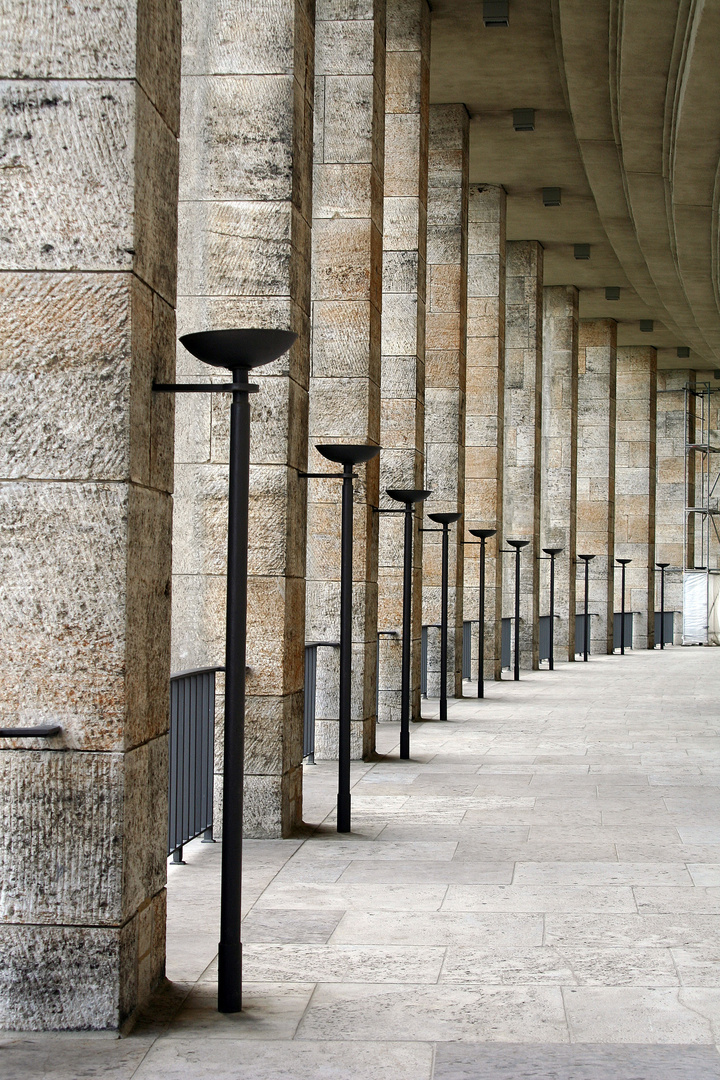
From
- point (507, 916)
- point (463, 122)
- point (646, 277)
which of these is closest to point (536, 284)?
point (646, 277)

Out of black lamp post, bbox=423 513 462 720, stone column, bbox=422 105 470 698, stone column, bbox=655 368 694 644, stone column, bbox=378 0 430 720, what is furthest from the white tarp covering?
stone column, bbox=378 0 430 720

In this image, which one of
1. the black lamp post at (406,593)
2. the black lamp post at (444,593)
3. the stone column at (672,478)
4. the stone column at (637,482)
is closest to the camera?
the black lamp post at (406,593)

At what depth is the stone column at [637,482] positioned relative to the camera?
1164 inches

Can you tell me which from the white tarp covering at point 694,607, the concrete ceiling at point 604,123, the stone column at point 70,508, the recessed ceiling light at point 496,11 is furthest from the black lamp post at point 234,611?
the white tarp covering at point 694,607

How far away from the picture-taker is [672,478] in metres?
32.6

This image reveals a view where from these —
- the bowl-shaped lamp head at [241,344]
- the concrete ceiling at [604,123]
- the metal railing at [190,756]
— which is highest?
the concrete ceiling at [604,123]

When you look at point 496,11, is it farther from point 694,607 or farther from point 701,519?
point 701,519

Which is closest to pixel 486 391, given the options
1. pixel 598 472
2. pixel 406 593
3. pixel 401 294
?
pixel 401 294

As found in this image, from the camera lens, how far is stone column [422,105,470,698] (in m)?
15.9

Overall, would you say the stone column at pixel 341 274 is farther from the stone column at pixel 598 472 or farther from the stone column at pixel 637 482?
the stone column at pixel 637 482

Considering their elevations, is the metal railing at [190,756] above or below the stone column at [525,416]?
below

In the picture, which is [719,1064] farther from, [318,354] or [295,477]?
[318,354]

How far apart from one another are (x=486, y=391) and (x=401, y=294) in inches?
250

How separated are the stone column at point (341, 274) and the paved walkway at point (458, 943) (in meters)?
1.69
